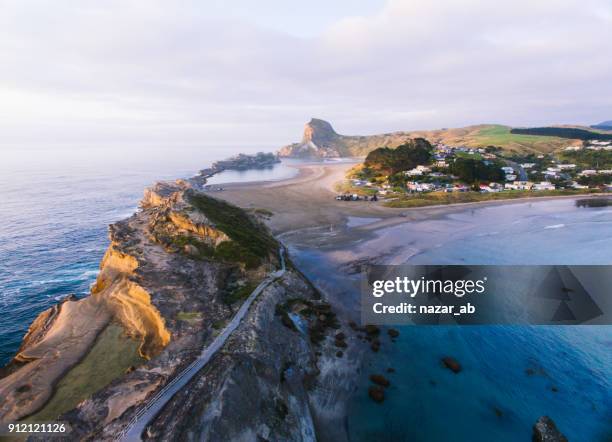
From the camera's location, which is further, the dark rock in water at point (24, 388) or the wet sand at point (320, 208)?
the wet sand at point (320, 208)

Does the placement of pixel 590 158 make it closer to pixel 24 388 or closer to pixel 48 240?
pixel 24 388

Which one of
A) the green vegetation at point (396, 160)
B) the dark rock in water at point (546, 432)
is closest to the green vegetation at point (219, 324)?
the dark rock in water at point (546, 432)

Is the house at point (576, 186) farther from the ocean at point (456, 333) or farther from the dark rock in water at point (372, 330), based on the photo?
the dark rock in water at point (372, 330)

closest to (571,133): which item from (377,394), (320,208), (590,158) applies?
(590,158)

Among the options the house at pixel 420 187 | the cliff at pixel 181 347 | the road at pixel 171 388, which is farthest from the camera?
the house at pixel 420 187

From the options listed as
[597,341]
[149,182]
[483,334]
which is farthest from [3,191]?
[597,341]

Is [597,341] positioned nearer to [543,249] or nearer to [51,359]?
[543,249]
